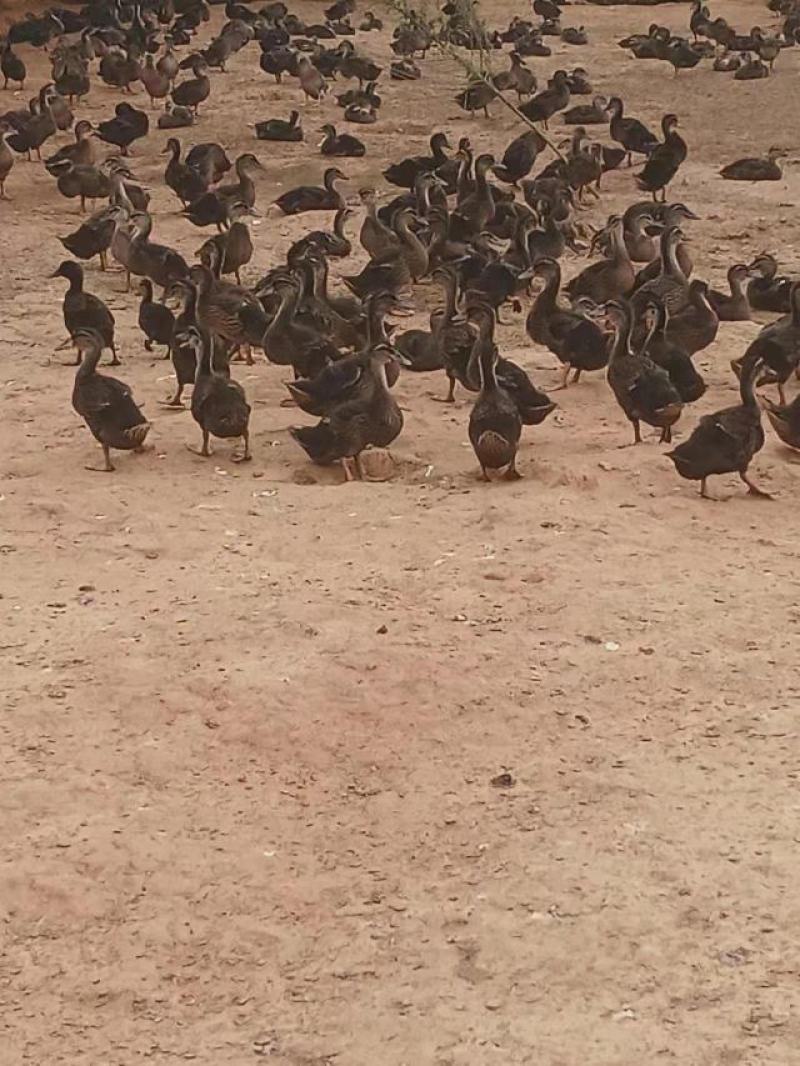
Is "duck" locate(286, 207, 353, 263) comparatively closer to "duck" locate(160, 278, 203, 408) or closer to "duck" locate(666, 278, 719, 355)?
"duck" locate(160, 278, 203, 408)

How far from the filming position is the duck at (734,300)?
12344 mm

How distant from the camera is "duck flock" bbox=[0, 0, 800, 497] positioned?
9656 millimetres

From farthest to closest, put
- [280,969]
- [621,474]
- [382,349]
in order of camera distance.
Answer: [382,349]
[621,474]
[280,969]

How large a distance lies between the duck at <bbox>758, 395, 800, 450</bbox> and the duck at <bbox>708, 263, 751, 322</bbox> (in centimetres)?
277

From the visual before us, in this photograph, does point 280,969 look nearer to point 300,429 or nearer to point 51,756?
point 51,756

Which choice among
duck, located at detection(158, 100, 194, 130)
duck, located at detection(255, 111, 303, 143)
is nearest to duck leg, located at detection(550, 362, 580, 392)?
Result: duck, located at detection(255, 111, 303, 143)

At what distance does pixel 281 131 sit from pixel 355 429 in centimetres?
1094

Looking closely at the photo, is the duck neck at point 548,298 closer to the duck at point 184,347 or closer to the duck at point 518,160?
the duck at point 184,347

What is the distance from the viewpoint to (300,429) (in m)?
9.66

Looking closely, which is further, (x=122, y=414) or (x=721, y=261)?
(x=721, y=261)

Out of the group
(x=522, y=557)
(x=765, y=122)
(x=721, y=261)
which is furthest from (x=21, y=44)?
(x=522, y=557)

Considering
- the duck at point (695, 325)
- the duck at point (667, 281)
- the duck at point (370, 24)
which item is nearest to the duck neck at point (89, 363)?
the duck at point (667, 281)

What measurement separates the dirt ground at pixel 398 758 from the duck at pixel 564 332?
747 millimetres

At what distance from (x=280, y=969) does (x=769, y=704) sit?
2444 mm
